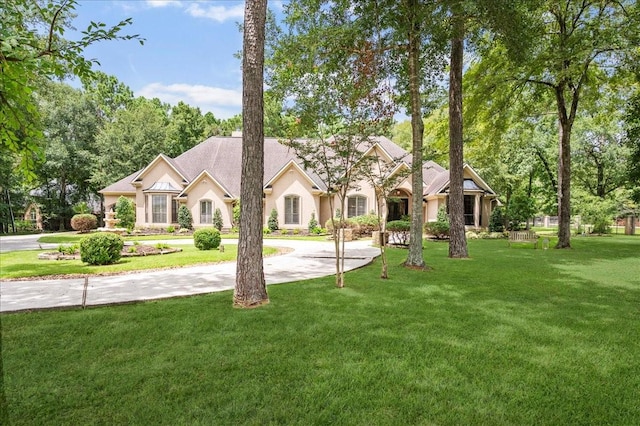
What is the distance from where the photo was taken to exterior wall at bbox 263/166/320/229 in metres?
27.6

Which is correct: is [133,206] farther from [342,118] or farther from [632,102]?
[632,102]

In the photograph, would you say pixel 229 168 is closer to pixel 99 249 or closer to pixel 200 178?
pixel 200 178

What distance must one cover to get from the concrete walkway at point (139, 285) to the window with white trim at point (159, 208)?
59.8 ft

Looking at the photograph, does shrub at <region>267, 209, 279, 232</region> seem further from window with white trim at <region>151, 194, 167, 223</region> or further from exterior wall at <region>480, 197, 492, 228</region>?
exterior wall at <region>480, 197, 492, 228</region>

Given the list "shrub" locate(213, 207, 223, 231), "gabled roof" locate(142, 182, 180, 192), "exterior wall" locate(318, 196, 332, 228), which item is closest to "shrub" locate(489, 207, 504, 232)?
"exterior wall" locate(318, 196, 332, 228)

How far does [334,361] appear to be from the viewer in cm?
427

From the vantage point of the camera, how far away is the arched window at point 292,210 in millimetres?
27688

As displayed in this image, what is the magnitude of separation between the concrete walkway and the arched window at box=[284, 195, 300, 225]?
15.2m

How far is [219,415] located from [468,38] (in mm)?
15478

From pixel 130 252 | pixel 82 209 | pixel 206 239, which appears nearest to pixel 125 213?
pixel 82 209

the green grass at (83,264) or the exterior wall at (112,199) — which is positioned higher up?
the exterior wall at (112,199)

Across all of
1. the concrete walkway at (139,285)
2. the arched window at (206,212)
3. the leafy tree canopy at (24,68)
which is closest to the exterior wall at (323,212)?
the arched window at (206,212)

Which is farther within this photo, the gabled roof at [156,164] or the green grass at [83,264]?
the gabled roof at [156,164]

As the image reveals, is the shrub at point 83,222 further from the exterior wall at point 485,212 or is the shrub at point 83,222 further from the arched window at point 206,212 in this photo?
the exterior wall at point 485,212
